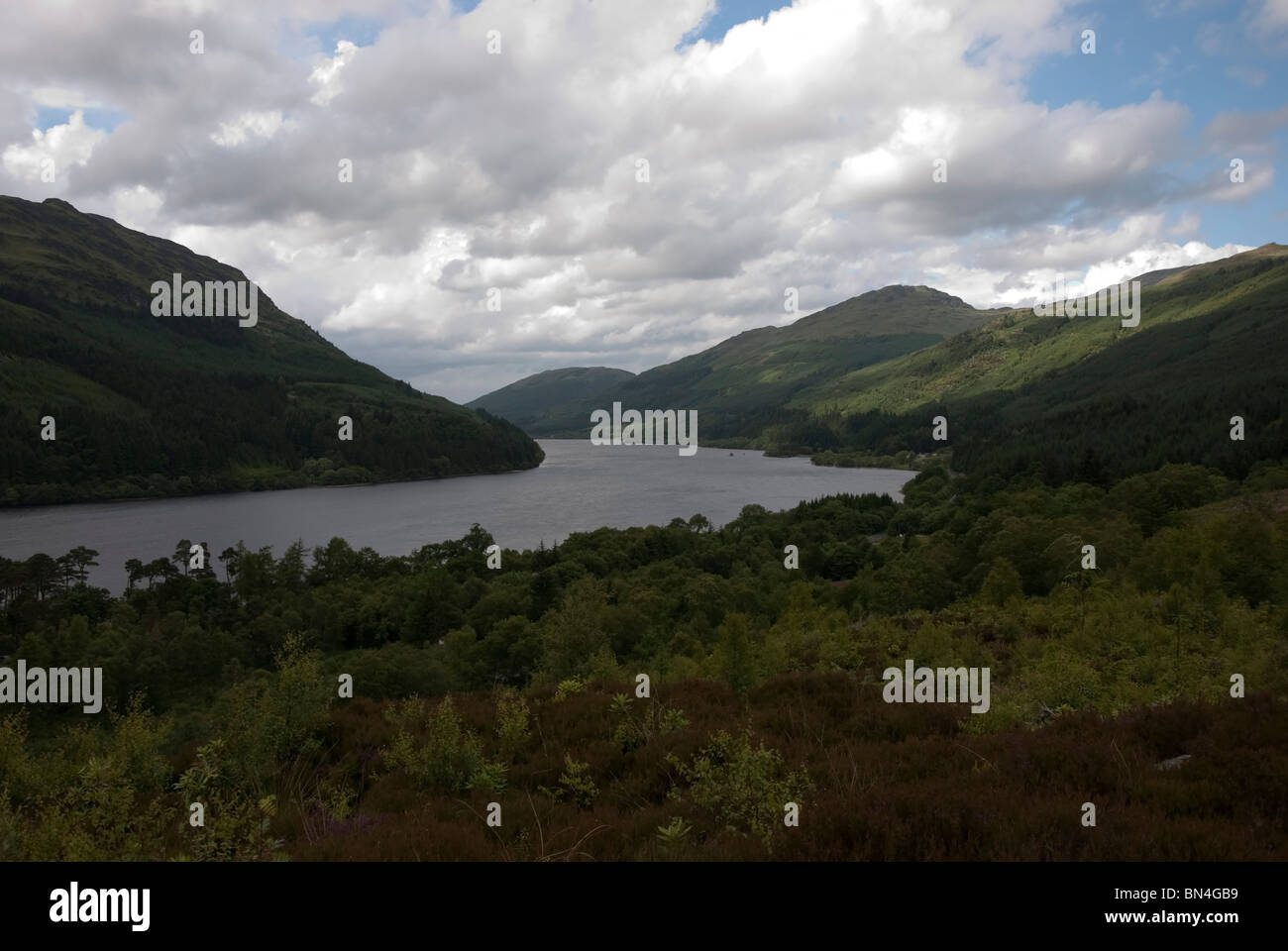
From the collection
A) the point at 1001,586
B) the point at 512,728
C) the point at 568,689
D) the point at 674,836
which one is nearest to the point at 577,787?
the point at 512,728

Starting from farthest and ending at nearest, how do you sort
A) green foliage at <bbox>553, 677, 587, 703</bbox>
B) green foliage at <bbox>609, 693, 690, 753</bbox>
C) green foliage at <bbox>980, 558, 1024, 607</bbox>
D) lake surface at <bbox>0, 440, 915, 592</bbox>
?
lake surface at <bbox>0, 440, 915, 592</bbox>
green foliage at <bbox>980, 558, 1024, 607</bbox>
green foliage at <bbox>553, 677, 587, 703</bbox>
green foliage at <bbox>609, 693, 690, 753</bbox>

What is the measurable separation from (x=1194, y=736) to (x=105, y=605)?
9457cm

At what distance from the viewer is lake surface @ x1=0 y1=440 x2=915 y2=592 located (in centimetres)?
11450

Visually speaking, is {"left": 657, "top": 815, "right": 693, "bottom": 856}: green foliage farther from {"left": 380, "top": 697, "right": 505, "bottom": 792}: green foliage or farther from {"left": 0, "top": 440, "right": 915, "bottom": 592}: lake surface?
{"left": 0, "top": 440, "right": 915, "bottom": 592}: lake surface

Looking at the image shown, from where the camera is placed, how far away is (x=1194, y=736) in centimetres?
931

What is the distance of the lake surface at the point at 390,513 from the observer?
4508 inches

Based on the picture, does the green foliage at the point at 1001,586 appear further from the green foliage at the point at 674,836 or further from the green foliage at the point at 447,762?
the green foliage at the point at 674,836

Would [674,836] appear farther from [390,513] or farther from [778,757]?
[390,513]

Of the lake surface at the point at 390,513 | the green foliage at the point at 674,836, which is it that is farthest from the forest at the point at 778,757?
the lake surface at the point at 390,513

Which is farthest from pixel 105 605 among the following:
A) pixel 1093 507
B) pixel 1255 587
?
pixel 1093 507

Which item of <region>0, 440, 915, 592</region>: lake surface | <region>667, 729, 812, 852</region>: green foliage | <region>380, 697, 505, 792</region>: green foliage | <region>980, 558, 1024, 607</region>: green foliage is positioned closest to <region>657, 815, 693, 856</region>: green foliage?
<region>667, 729, 812, 852</region>: green foliage

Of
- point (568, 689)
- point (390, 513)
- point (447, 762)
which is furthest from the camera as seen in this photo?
point (390, 513)

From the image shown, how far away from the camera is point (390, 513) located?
148500mm
